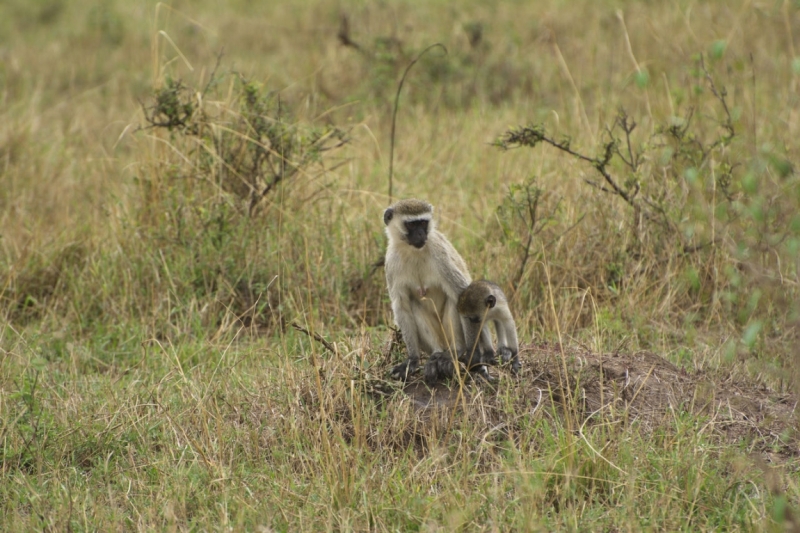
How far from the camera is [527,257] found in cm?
658

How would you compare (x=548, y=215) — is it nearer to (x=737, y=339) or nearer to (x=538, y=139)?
(x=538, y=139)

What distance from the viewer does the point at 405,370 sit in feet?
16.9

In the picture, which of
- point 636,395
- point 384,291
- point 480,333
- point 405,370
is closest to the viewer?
point 636,395

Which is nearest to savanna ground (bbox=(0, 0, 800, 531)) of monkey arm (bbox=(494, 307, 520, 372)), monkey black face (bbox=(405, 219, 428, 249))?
monkey arm (bbox=(494, 307, 520, 372))


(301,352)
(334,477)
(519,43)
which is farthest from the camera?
(519,43)

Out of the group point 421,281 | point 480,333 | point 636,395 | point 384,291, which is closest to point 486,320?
point 480,333

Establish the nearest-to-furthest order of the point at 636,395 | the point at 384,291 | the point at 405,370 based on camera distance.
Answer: the point at 636,395
the point at 405,370
the point at 384,291

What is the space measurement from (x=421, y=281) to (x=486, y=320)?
0.47 metres

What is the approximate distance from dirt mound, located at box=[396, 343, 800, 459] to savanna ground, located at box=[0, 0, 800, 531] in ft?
0.06

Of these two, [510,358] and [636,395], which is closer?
[636,395]

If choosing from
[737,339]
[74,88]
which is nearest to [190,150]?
[737,339]

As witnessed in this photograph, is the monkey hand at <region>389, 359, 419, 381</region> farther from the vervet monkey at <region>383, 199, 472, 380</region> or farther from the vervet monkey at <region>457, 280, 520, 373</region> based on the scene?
the vervet monkey at <region>457, 280, 520, 373</region>

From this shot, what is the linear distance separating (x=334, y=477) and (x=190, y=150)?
391 centimetres

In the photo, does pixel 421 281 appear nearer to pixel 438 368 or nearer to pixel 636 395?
pixel 438 368
